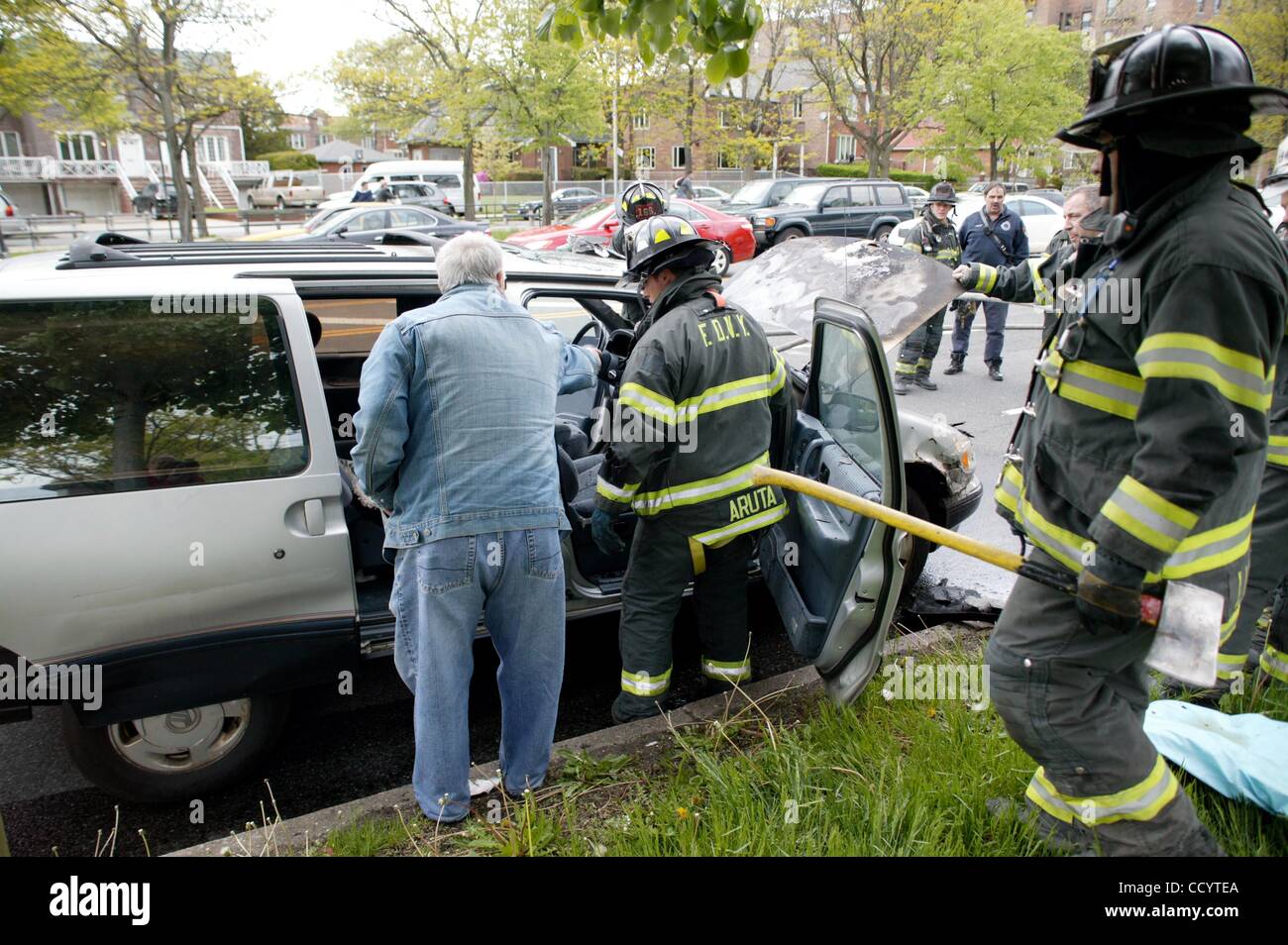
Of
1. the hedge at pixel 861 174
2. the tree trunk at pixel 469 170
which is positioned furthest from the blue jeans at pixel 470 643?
the hedge at pixel 861 174

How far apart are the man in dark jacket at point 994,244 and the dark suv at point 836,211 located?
35.4 ft

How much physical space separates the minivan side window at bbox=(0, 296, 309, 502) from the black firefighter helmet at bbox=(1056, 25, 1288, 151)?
8.08 ft

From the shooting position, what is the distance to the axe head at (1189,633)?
1.86 metres

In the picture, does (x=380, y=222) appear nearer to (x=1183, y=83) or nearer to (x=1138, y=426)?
(x=1183, y=83)

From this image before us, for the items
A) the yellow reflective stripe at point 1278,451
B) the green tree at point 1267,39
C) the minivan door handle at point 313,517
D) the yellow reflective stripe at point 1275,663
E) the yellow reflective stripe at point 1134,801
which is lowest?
the yellow reflective stripe at point 1275,663

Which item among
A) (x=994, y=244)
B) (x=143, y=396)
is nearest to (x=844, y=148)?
(x=994, y=244)

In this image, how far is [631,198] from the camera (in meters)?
4.40

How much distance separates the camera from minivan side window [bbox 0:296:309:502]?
8.58 ft

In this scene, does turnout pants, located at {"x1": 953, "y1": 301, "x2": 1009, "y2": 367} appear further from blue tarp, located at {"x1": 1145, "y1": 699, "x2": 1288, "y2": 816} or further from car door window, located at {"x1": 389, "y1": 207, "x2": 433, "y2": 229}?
car door window, located at {"x1": 389, "y1": 207, "x2": 433, "y2": 229}

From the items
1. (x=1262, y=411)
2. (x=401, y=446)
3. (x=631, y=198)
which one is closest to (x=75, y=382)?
(x=401, y=446)

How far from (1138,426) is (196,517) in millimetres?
2548

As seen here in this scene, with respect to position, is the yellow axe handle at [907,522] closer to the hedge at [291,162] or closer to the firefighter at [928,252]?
the firefighter at [928,252]

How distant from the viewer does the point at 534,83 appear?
866 inches
